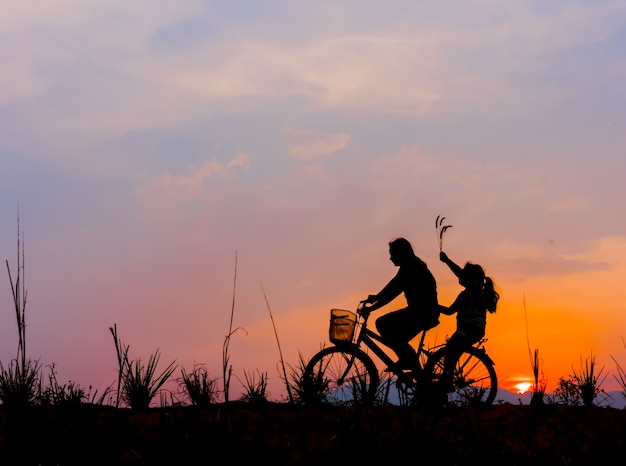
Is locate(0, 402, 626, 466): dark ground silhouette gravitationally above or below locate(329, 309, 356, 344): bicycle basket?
below

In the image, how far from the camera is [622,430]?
7.96m

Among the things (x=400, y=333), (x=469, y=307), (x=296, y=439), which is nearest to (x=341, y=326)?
(x=400, y=333)

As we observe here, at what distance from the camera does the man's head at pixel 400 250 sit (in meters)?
9.85

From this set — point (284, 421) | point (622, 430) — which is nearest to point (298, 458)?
point (284, 421)

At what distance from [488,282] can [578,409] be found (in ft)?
6.12

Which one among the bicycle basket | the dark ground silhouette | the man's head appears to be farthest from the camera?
the bicycle basket

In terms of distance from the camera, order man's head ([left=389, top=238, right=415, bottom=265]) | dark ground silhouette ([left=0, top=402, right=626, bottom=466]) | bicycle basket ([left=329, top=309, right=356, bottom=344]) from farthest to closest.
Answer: bicycle basket ([left=329, top=309, right=356, bottom=344]) → man's head ([left=389, top=238, right=415, bottom=265]) → dark ground silhouette ([left=0, top=402, right=626, bottom=466])

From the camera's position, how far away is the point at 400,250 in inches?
388

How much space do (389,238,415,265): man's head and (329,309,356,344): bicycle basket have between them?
0.95 m

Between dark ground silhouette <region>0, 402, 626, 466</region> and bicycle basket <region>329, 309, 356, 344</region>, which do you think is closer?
dark ground silhouette <region>0, 402, 626, 466</region>

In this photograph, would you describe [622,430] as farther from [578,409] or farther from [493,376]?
[493,376]

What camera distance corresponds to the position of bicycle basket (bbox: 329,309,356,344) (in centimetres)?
1024

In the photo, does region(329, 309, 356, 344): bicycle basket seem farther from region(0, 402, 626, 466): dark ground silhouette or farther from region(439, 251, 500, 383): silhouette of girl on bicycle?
region(0, 402, 626, 466): dark ground silhouette

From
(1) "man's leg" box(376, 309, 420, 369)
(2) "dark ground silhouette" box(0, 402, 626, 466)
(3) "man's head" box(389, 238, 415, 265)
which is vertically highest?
(3) "man's head" box(389, 238, 415, 265)
